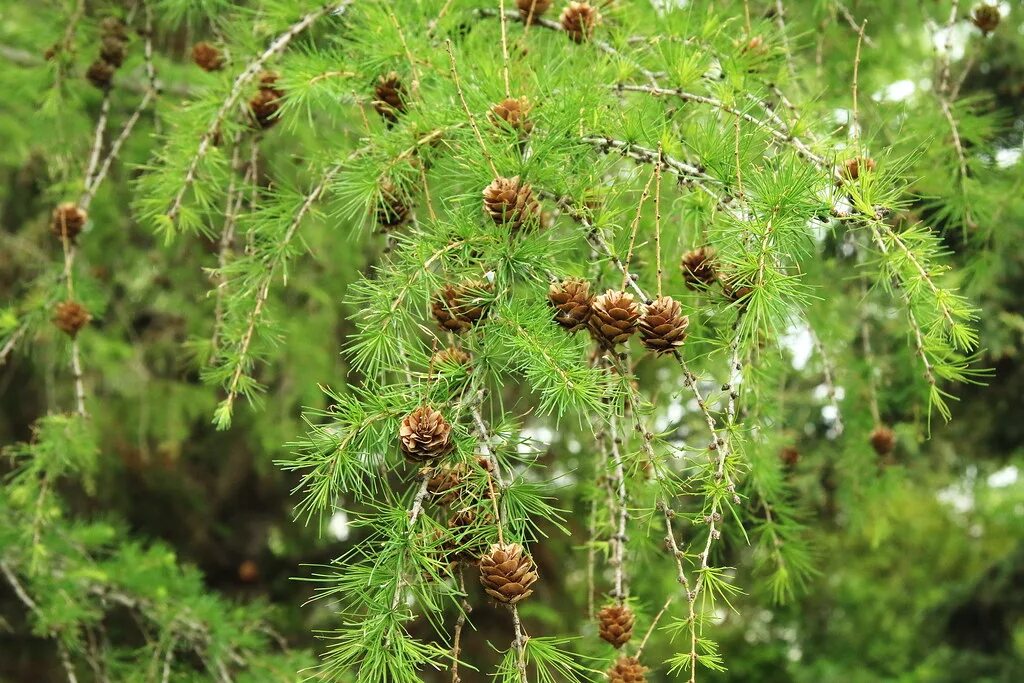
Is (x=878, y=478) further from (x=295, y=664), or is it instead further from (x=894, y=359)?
(x=295, y=664)

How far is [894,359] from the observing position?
2.38 metres

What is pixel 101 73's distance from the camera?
A: 198cm

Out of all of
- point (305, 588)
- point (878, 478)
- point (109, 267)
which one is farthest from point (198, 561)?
point (878, 478)

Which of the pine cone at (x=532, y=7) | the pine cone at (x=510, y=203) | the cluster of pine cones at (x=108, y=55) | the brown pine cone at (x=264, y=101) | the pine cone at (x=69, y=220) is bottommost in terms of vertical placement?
the pine cone at (x=69, y=220)

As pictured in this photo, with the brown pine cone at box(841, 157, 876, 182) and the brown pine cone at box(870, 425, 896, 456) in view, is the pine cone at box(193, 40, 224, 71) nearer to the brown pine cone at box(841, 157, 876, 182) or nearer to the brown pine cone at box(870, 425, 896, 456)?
the brown pine cone at box(841, 157, 876, 182)

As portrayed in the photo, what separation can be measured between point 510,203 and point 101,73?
1312 mm

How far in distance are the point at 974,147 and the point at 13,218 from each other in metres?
3.55

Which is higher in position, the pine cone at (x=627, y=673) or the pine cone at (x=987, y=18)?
the pine cone at (x=987, y=18)

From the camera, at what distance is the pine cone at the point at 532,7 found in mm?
1532

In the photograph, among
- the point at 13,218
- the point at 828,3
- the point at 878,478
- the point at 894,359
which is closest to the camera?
the point at 828,3

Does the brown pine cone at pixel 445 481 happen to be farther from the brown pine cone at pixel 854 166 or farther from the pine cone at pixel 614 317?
the brown pine cone at pixel 854 166

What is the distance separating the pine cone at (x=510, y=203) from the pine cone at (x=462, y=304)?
0.08m

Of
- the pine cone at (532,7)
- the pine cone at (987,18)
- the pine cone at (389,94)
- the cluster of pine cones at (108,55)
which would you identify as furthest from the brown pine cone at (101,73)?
the pine cone at (987,18)

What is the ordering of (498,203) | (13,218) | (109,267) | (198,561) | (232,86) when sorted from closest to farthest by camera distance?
(498,203) → (232,86) → (109,267) → (13,218) → (198,561)
